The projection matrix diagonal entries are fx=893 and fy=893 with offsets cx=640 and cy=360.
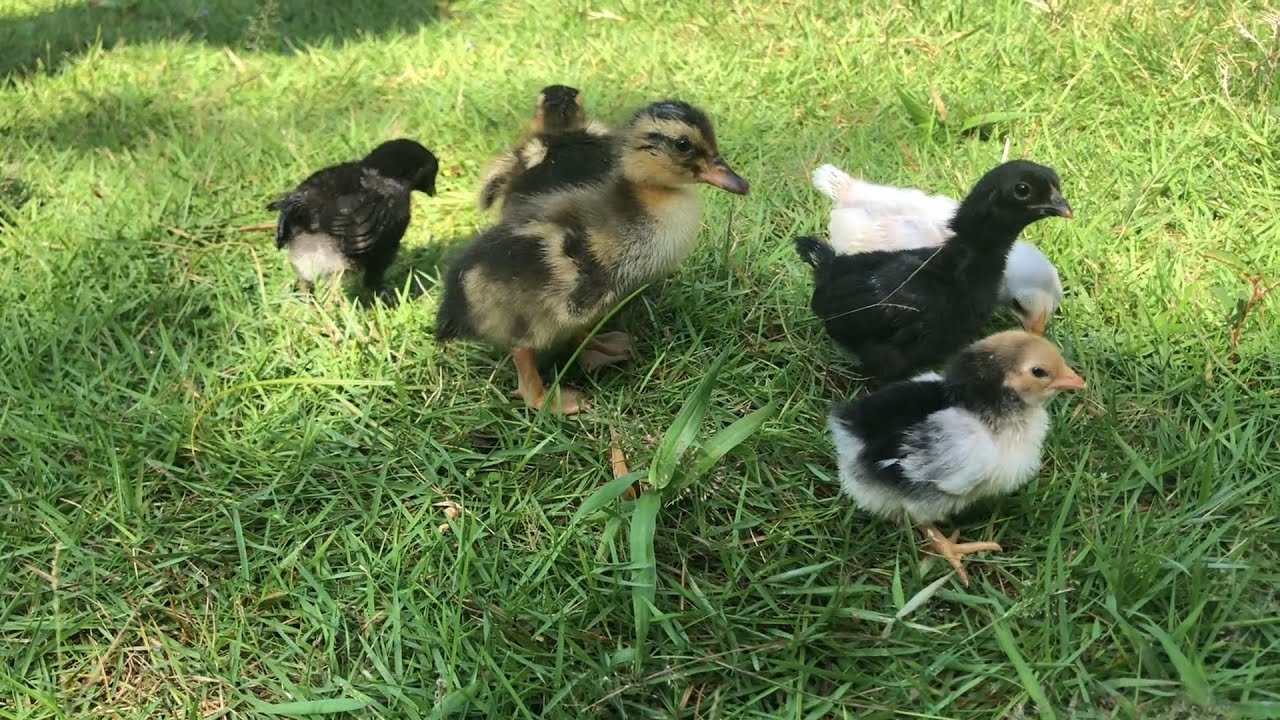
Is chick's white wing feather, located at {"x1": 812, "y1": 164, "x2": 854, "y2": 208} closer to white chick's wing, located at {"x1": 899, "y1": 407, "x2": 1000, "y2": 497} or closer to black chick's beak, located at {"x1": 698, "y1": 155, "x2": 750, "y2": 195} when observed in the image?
black chick's beak, located at {"x1": 698, "y1": 155, "x2": 750, "y2": 195}

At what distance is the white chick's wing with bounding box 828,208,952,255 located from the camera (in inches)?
111

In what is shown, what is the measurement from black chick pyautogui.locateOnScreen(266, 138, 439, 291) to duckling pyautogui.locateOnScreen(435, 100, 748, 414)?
614mm

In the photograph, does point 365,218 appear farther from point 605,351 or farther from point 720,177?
point 720,177

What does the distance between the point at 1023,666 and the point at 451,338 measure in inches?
67.0

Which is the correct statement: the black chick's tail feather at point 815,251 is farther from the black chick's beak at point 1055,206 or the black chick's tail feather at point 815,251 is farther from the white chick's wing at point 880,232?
the black chick's beak at point 1055,206

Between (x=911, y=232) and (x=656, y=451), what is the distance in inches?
48.9

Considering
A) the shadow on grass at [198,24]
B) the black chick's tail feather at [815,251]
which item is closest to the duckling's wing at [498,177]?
the black chick's tail feather at [815,251]

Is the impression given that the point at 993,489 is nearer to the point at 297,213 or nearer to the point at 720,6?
the point at 297,213

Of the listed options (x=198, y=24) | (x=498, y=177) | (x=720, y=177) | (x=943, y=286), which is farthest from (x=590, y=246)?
(x=198, y=24)

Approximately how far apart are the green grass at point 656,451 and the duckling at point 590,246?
0.25 m

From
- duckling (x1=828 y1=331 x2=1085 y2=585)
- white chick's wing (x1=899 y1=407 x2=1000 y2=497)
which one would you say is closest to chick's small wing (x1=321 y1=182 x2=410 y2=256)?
duckling (x1=828 y1=331 x2=1085 y2=585)

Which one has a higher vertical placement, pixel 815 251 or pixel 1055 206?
pixel 1055 206

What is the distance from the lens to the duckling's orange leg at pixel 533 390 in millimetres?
2566

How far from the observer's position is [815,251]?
271 cm
